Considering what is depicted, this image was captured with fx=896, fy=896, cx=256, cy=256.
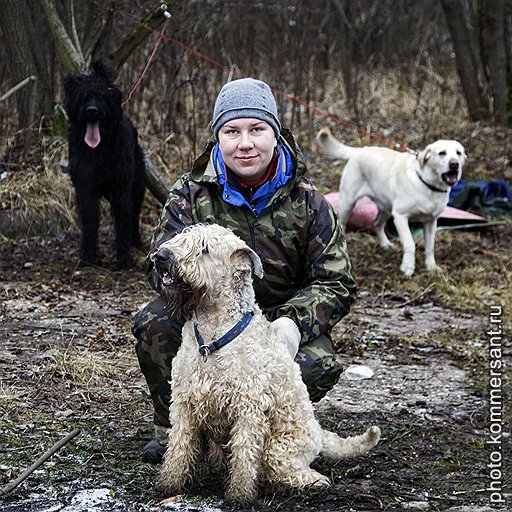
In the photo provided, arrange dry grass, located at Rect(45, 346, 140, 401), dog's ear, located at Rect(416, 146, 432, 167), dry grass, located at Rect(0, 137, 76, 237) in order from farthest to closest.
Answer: dry grass, located at Rect(0, 137, 76, 237) → dog's ear, located at Rect(416, 146, 432, 167) → dry grass, located at Rect(45, 346, 140, 401)

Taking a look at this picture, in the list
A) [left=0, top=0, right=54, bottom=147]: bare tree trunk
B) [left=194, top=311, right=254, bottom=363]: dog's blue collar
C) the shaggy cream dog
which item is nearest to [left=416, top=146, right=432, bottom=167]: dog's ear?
[left=0, top=0, right=54, bottom=147]: bare tree trunk

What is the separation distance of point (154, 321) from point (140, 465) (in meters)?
0.62

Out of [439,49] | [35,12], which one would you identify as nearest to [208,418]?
[35,12]

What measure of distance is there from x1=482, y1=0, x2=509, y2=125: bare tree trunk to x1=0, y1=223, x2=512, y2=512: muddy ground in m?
6.41

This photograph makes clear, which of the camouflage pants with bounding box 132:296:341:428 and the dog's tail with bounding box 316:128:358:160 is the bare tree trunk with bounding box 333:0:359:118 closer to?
the dog's tail with bounding box 316:128:358:160

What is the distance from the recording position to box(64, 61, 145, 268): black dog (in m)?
7.55

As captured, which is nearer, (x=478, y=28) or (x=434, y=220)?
(x=434, y=220)

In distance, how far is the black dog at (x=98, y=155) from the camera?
7.55 m

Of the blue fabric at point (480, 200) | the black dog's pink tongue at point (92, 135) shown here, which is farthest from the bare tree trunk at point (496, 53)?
the black dog's pink tongue at point (92, 135)

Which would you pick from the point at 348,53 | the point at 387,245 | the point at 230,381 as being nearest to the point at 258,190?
the point at 230,381

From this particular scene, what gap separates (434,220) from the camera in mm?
8555

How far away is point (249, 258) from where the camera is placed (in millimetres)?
3289

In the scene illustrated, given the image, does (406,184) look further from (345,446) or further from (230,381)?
(230,381)

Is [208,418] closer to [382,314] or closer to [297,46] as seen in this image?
[382,314]
